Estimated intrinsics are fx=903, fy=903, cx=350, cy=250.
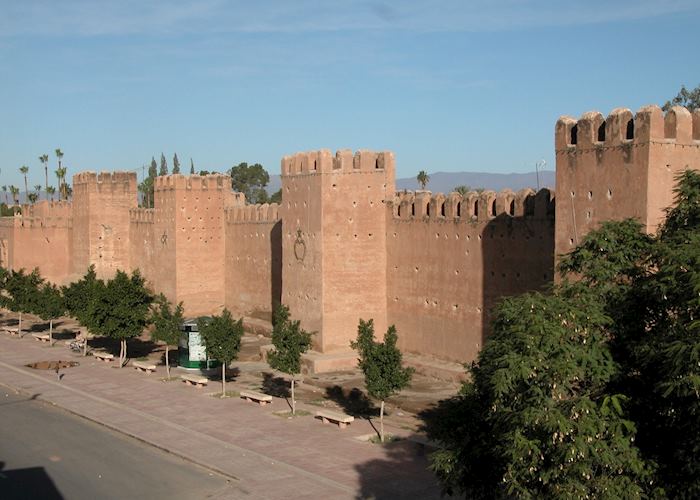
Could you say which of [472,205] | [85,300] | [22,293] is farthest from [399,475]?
[22,293]

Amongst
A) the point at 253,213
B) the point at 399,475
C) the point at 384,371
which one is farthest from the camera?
the point at 253,213

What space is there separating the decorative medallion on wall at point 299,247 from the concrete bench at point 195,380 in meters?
4.40

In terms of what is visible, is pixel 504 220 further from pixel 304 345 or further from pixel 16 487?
pixel 16 487

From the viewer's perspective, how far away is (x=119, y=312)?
1067 inches

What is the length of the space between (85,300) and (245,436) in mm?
12705

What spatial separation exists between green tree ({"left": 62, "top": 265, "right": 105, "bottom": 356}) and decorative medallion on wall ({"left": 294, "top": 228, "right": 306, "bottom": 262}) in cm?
621

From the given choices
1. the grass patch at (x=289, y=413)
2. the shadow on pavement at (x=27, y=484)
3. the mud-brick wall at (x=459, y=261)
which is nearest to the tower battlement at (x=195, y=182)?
the mud-brick wall at (x=459, y=261)

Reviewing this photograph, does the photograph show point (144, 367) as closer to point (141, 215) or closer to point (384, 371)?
point (384, 371)

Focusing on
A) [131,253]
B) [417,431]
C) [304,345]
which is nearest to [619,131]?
[417,431]

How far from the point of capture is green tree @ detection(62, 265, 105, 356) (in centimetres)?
2739

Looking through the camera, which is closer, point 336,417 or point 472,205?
point 336,417

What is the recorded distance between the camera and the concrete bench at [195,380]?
24.0 m

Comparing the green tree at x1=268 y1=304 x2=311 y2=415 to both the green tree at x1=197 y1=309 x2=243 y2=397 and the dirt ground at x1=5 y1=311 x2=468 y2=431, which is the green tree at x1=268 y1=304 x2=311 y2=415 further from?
the green tree at x1=197 y1=309 x2=243 y2=397

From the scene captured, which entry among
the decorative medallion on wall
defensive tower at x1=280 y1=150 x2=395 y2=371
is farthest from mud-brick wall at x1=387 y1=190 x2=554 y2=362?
the decorative medallion on wall
